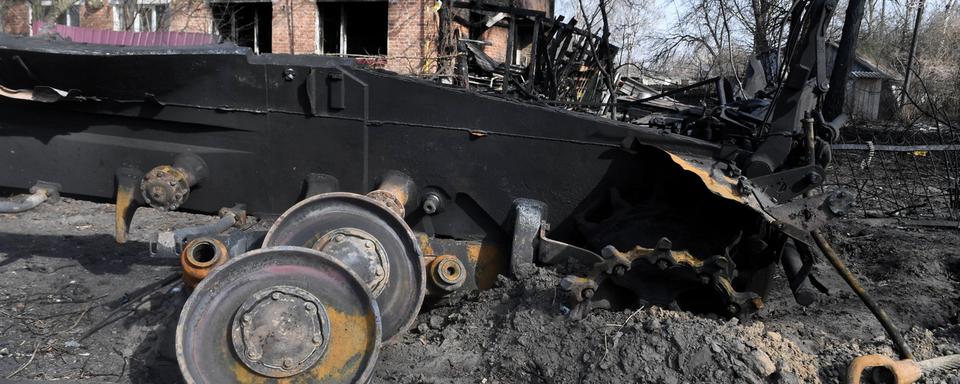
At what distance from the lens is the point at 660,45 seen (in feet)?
98.1

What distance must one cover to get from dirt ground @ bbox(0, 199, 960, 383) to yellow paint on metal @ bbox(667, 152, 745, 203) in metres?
0.73

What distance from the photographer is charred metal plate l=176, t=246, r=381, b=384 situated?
10.5 feet

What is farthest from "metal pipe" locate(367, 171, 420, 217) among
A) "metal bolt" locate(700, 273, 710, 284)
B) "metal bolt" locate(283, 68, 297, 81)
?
"metal bolt" locate(700, 273, 710, 284)

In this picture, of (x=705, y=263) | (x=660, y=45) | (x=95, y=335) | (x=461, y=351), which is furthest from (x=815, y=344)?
(x=660, y=45)

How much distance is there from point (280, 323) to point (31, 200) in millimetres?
2204

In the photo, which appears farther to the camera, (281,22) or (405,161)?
(281,22)

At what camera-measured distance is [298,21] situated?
18000mm

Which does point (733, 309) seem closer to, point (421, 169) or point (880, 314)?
point (880, 314)

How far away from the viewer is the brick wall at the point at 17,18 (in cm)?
1847

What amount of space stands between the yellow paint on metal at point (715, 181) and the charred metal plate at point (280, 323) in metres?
1.98

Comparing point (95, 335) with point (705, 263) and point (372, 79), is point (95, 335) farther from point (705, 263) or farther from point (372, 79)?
point (705, 263)

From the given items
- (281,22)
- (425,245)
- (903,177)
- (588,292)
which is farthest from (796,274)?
(281,22)

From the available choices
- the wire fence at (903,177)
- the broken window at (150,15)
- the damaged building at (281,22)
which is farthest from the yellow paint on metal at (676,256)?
the broken window at (150,15)

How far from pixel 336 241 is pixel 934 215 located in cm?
749
